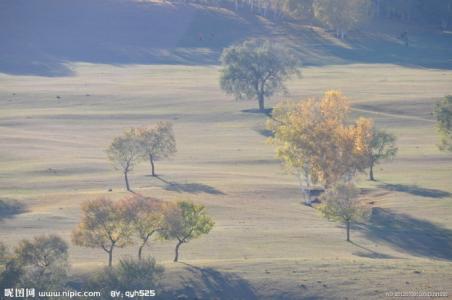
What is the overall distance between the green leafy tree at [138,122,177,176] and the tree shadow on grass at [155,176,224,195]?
5.80 metres

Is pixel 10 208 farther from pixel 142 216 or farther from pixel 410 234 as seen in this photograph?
pixel 410 234

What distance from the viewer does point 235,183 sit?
83562 mm

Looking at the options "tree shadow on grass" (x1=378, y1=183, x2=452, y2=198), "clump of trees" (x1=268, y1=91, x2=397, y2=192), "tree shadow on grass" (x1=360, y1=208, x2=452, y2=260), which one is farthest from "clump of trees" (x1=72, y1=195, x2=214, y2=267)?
"tree shadow on grass" (x1=378, y1=183, x2=452, y2=198)

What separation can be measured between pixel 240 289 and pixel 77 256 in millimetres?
12692

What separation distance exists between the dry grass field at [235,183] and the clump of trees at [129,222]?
1.56m

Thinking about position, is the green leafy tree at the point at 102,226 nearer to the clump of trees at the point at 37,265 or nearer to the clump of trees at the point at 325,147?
the clump of trees at the point at 37,265

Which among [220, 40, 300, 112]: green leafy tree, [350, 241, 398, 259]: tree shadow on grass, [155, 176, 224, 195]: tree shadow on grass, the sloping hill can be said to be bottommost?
[350, 241, 398, 259]: tree shadow on grass

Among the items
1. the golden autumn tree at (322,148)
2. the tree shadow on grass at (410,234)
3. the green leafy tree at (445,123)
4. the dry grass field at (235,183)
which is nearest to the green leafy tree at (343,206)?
the dry grass field at (235,183)

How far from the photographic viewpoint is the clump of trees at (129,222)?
5441 cm

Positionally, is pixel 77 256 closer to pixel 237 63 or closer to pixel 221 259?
pixel 221 259

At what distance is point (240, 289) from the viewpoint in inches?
1954

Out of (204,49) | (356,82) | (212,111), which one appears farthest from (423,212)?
(204,49)

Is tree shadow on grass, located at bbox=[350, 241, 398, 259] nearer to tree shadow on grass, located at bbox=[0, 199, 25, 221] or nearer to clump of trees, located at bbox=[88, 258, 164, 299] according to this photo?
clump of trees, located at bbox=[88, 258, 164, 299]

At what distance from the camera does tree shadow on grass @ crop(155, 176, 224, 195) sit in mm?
79625
